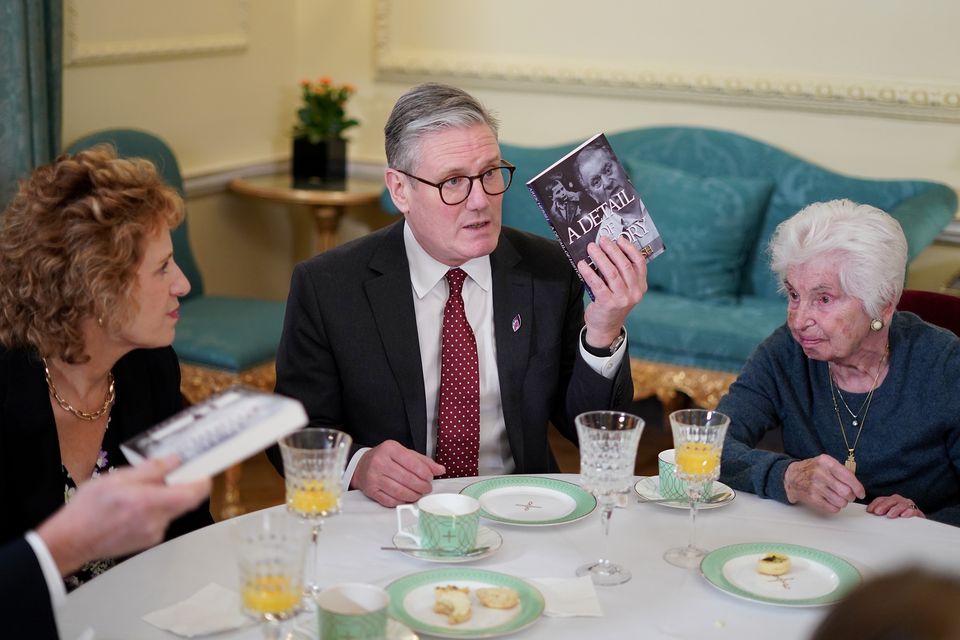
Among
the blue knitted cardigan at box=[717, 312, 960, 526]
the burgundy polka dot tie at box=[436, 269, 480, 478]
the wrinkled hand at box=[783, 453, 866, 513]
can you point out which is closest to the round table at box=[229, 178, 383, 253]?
the burgundy polka dot tie at box=[436, 269, 480, 478]

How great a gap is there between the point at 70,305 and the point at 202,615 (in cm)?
60

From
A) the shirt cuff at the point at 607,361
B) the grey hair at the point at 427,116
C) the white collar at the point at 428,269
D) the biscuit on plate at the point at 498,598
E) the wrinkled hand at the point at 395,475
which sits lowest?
the biscuit on plate at the point at 498,598

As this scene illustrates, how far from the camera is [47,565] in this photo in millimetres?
1505

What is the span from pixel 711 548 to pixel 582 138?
3504 mm

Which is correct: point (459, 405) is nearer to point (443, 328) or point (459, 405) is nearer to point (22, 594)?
point (443, 328)

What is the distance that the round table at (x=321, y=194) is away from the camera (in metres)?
5.06

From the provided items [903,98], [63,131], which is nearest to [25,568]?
[63,131]

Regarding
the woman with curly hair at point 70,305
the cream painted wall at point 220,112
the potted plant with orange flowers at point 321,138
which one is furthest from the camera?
the potted plant with orange flowers at point 321,138

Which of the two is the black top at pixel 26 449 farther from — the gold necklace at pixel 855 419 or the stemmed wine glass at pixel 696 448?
the gold necklace at pixel 855 419

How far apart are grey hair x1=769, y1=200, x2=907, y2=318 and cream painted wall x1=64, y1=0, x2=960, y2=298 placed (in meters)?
2.40

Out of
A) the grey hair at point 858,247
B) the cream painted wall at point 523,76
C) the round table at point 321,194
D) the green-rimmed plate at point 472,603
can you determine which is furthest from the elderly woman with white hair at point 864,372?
the round table at point 321,194

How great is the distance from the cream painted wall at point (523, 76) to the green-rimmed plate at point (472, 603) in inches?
127

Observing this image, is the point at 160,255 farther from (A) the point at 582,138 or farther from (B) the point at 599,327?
(A) the point at 582,138

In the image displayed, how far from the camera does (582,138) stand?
5254 mm
